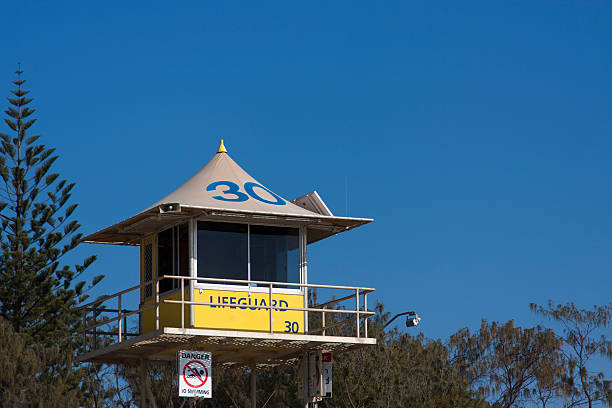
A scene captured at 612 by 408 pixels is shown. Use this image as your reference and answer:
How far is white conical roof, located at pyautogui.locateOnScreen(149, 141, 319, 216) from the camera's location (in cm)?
2272

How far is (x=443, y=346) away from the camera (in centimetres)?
4291

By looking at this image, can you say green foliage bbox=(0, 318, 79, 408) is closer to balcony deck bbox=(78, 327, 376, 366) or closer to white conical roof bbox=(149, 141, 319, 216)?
balcony deck bbox=(78, 327, 376, 366)

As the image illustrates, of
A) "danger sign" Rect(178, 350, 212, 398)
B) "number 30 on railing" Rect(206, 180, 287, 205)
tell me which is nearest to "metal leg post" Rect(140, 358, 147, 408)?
"danger sign" Rect(178, 350, 212, 398)

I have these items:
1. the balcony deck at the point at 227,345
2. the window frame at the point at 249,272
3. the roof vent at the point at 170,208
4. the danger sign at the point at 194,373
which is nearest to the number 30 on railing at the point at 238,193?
the window frame at the point at 249,272

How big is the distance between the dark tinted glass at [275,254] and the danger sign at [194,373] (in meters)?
1.76

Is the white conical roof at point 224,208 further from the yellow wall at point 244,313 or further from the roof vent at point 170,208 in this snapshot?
the yellow wall at point 244,313

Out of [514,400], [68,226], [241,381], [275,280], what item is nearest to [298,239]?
[275,280]

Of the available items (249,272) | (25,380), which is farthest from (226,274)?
(25,380)

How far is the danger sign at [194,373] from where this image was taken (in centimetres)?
2183

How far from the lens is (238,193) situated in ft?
76.2

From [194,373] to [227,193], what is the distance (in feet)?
11.3

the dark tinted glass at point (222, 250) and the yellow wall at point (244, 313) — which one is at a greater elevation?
the dark tinted glass at point (222, 250)

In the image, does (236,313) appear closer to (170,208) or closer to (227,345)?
(227,345)

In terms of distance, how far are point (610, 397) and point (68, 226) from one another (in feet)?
71.4
